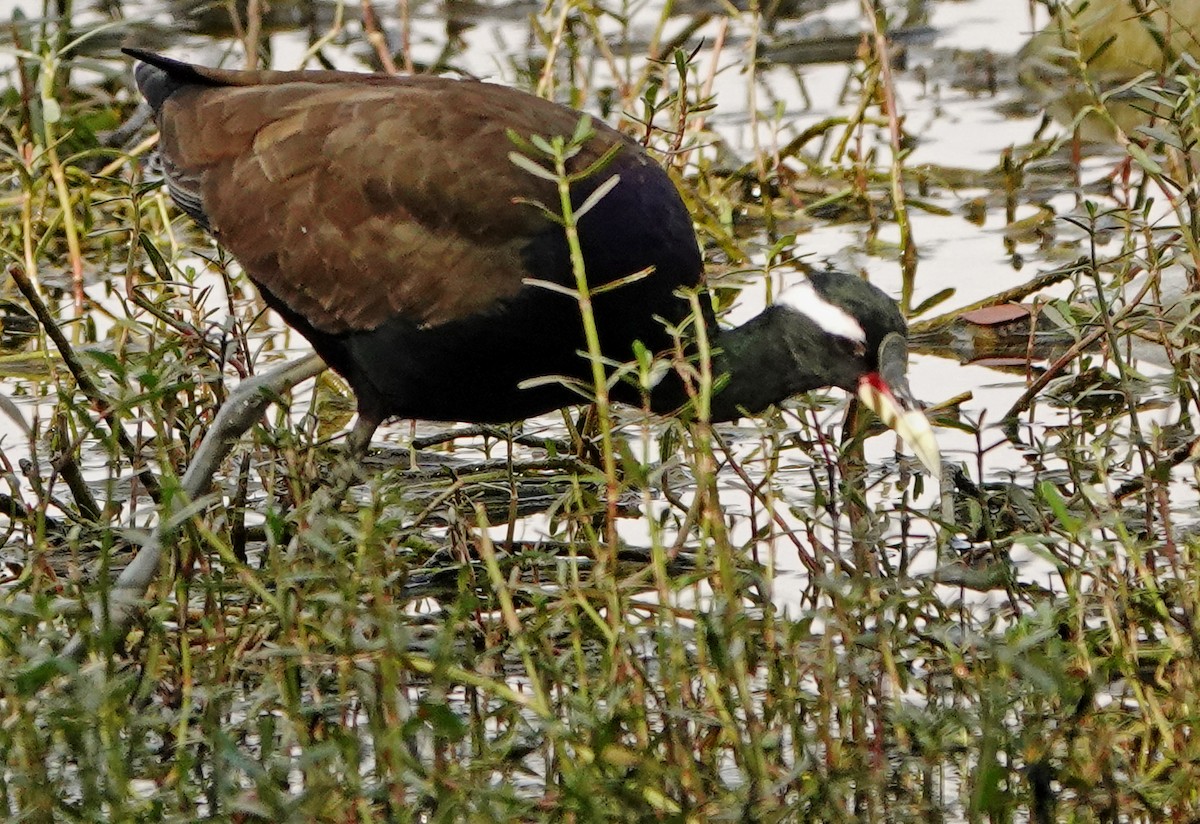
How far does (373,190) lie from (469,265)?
32 centimetres

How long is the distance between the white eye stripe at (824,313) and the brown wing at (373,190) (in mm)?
491

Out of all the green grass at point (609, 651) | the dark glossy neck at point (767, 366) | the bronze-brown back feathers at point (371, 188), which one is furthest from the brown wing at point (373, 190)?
the dark glossy neck at point (767, 366)

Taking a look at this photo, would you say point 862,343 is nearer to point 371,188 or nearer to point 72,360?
point 371,188

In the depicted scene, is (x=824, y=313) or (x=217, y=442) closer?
(x=824, y=313)

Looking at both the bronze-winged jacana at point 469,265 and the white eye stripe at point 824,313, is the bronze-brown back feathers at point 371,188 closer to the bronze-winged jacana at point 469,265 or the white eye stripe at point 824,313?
the bronze-winged jacana at point 469,265

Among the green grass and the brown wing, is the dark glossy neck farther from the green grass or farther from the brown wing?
the brown wing

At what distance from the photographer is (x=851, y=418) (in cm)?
467

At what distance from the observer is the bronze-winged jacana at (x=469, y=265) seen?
4402 mm

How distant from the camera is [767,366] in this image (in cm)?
447

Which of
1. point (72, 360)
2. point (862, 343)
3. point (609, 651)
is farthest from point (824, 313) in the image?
point (72, 360)

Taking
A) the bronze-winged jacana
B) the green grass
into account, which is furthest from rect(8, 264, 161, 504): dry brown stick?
the bronze-winged jacana

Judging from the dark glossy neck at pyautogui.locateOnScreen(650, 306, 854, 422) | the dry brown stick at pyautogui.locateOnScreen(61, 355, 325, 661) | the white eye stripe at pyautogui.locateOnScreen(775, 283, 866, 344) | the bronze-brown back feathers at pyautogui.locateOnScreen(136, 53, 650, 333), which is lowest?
the dry brown stick at pyautogui.locateOnScreen(61, 355, 325, 661)

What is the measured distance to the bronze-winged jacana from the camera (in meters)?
4.40

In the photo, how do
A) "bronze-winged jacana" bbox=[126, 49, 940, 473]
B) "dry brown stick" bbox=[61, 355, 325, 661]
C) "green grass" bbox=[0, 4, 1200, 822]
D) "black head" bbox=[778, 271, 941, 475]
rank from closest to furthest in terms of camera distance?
"green grass" bbox=[0, 4, 1200, 822] < "black head" bbox=[778, 271, 941, 475] < "bronze-winged jacana" bbox=[126, 49, 940, 473] < "dry brown stick" bbox=[61, 355, 325, 661]
